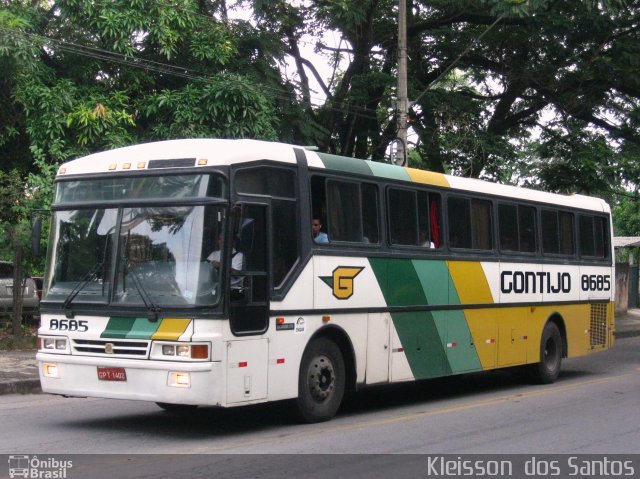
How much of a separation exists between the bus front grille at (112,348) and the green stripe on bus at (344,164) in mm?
3246

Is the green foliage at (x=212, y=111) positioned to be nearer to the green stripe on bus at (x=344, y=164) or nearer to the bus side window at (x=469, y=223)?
the bus side window at (x=469, y=223)

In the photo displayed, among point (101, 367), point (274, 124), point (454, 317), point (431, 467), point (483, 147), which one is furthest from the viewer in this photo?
point (483, 147)

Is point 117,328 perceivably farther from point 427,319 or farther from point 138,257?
point 427,319

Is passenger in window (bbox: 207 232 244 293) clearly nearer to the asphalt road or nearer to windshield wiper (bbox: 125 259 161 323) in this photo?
windshield wiper (bbox: 125 259 161 323)

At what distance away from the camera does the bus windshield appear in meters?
9.38

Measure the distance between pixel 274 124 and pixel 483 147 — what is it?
252 inches

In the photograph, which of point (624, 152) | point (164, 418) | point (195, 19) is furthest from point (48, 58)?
point (624, 152)

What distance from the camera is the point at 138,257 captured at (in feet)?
31.6

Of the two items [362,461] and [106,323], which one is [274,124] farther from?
[362,461]

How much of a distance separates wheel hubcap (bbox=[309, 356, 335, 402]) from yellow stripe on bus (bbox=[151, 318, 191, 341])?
1.94 metres

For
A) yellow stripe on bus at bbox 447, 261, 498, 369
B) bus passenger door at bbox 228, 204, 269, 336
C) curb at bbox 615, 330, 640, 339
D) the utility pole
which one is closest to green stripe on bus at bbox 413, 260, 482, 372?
yellow stripe on bus at bbox 447, 261, 498, 369

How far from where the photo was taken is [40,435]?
9664 mm

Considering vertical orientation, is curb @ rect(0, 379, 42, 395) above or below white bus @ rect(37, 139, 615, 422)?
below

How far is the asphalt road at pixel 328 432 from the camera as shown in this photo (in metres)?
8.32
